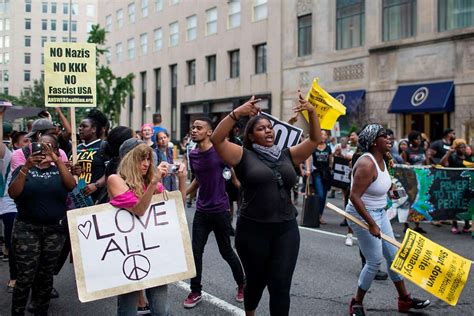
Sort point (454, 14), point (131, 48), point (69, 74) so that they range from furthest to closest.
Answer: point (131, 48) < point (454, 14) < point (69, 74)

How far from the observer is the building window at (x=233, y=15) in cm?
3303

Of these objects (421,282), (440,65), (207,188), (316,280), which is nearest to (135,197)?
(207,188)

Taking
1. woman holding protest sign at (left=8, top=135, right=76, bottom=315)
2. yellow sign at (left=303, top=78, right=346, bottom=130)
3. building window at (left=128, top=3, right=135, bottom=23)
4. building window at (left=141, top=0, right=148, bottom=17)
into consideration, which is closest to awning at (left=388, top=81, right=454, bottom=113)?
yellow sign at (left=303, top=78, right=346, bottom=130)

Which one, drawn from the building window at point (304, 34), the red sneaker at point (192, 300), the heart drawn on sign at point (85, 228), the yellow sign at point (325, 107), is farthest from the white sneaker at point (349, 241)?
the building window at point (304, 34)

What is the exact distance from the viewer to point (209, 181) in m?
5.60

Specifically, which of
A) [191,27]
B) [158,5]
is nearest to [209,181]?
[191,27]

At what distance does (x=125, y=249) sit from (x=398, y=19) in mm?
21125

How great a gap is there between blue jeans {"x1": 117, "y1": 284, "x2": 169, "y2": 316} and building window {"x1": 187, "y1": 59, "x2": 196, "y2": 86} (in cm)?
3438

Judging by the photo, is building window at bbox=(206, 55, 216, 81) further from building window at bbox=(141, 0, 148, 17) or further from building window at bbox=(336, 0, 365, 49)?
building window at bbox=(336, 0, 365, 49)

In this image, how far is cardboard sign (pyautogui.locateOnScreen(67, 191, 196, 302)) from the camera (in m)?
3.89

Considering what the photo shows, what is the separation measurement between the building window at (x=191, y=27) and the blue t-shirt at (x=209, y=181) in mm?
32989

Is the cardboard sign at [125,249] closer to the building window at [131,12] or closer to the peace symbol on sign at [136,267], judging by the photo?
the peace symbol on sign at [136,267]

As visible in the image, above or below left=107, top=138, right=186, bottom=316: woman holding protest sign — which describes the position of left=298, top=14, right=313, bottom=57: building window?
above

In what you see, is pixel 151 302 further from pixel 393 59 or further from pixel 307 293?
pixel 393 59
